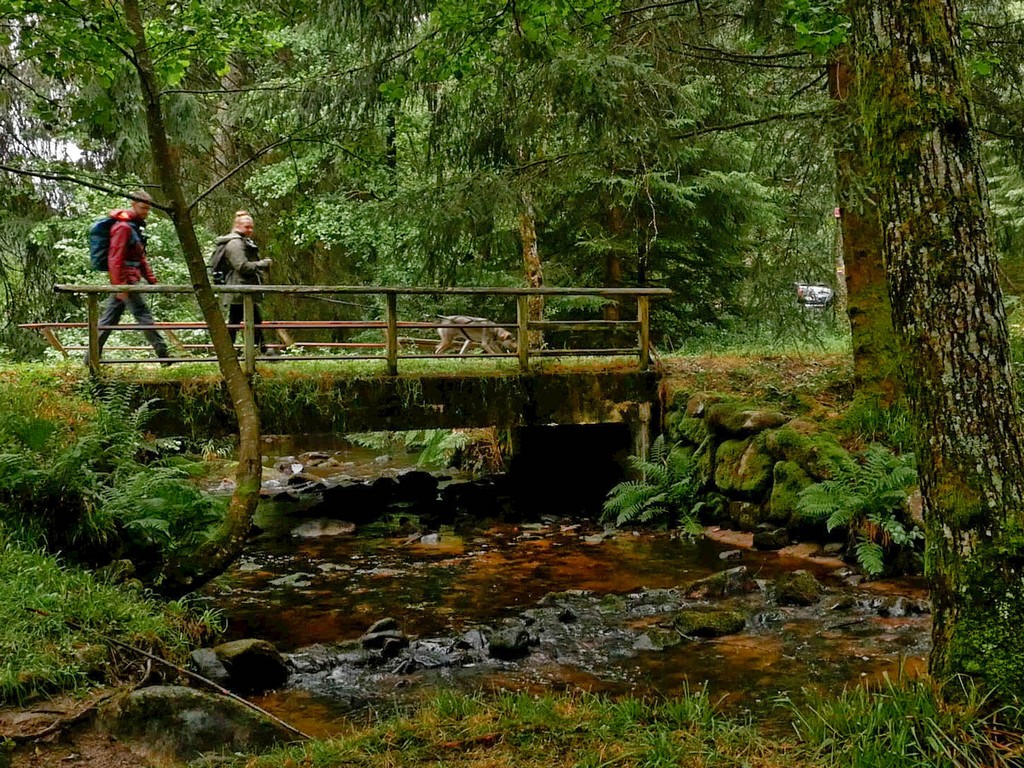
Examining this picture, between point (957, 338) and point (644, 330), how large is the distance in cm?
801

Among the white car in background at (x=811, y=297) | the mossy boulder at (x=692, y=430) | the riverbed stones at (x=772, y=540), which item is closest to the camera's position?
the riverbed stones at (x=772, y=540)

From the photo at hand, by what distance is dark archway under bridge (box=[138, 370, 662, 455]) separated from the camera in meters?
9.65

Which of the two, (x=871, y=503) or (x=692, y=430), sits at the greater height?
(x=692, y=430)

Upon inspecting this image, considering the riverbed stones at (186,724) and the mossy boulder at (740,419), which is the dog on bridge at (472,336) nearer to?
Result: the mossy boulder at (740,419)

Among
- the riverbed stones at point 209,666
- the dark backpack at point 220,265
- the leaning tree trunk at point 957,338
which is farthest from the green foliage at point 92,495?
the leaning tree trunk at point 957,338

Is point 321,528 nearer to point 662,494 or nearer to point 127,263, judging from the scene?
point 127,263

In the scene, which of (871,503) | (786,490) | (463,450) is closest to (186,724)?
(871,503)

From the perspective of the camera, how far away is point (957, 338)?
3.45 meters

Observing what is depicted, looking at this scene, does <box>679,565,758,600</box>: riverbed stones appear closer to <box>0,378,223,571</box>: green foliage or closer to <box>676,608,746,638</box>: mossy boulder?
<box>676,608,746,638</box>: mossy boulder

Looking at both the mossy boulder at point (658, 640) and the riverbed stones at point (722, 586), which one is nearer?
the mossy boulder at point (658, 640)

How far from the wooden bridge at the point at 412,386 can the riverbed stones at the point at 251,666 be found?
4144 millimetres

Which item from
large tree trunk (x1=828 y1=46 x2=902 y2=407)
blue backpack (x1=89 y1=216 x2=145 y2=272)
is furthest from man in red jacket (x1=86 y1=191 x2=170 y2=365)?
large tree trunk (x1=828 y1=46 x2=902 y2=407)

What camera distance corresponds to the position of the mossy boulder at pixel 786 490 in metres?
9.23

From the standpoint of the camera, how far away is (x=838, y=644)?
6.07m
